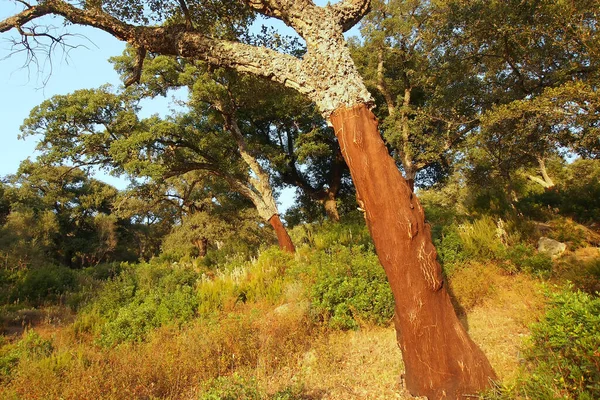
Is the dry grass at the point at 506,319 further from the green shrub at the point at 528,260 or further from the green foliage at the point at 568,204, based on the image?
the green foliage at the point at 568,204

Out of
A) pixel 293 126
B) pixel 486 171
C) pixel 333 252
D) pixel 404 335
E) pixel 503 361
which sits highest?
pixel 293 126

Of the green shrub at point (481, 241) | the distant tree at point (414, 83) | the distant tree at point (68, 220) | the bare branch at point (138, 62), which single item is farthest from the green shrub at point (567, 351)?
the distant tree at point (68, 220)

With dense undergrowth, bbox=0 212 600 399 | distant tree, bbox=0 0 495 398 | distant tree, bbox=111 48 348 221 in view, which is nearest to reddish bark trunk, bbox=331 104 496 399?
distant tree, bbox=0 0 495 398

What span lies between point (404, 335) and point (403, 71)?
14160mm

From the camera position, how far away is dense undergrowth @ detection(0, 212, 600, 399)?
121 inches

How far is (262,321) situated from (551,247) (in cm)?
624

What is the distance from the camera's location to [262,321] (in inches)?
224

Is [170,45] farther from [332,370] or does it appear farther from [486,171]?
[486,171]

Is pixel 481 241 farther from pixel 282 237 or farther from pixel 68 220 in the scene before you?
pixel 68 220

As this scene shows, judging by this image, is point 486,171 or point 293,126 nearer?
point 486,171

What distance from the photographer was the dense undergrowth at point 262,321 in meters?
3.07

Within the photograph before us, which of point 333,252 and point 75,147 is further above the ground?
point 75,147

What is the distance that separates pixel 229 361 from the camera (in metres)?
4.60

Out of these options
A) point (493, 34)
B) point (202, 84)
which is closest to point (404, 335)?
point (493, 34)
